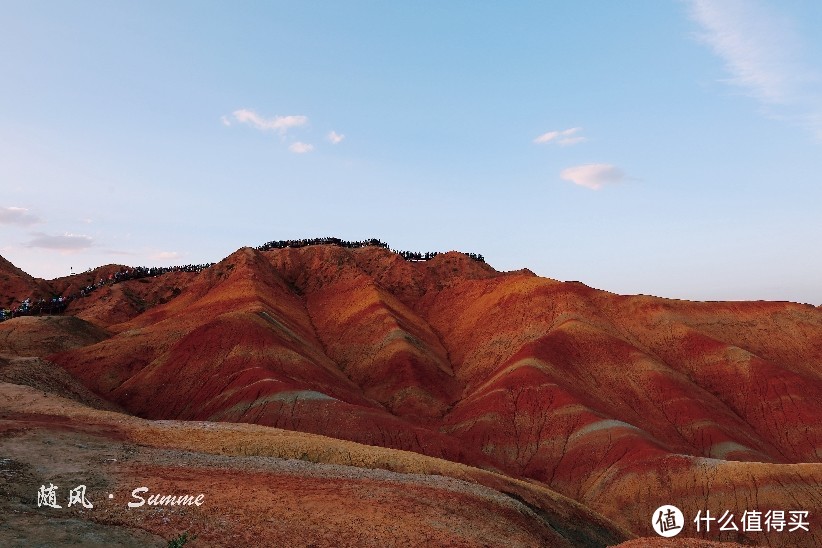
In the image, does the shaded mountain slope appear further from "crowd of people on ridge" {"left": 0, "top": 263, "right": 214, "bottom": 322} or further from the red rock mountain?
"crowd of people on ridge" {"left": 0, "top": 263, "right": 214, "bottom": 322}

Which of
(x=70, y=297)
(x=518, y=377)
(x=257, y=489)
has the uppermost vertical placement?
(x=70, y=297)

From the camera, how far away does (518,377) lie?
261 feet

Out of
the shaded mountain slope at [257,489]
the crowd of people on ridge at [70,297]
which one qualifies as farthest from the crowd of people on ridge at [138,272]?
the shaded mountain slope at [257,489]

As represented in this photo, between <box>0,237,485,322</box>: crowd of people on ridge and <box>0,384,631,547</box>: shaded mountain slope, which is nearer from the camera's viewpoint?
<box>0,384,631,547</box>: shaded mountain slope

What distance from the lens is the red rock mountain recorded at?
187 feet

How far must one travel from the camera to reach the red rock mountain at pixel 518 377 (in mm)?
57062

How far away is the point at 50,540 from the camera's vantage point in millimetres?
16953

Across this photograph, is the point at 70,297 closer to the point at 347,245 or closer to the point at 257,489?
the point at 347,245

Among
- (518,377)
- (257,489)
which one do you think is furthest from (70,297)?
(257,489)

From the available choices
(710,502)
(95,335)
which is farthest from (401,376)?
(95,335)

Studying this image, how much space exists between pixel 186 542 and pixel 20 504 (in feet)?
21.1

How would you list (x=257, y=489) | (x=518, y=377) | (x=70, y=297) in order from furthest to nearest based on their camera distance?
(x=70, y=297)
(x=518, y=377)
(x=257, y=489)

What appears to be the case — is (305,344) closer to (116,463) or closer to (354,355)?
(354,355)

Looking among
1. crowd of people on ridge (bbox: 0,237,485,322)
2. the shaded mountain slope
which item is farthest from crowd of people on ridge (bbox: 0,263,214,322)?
the shaded mountain slope
